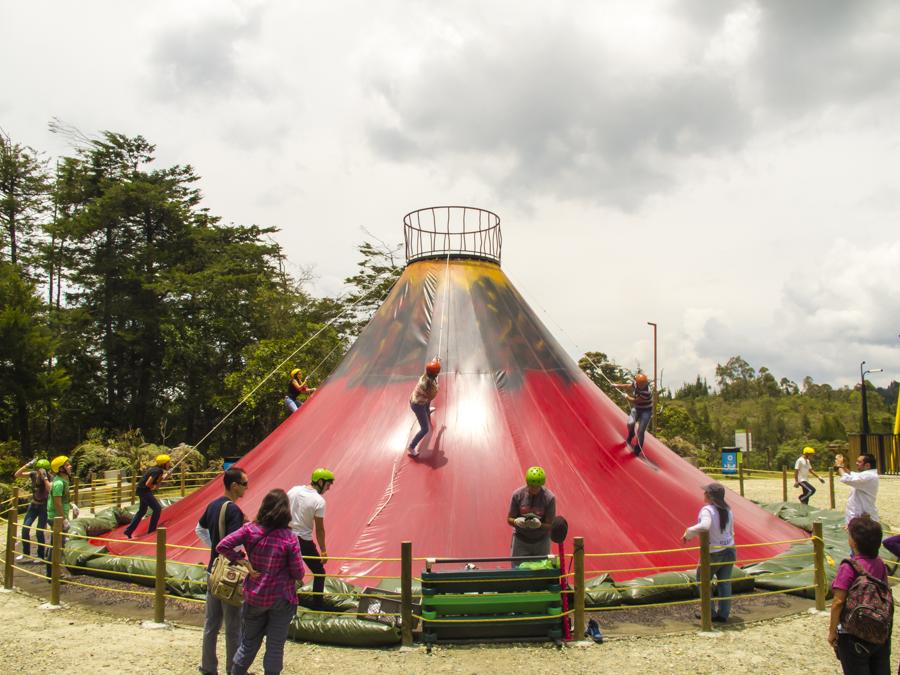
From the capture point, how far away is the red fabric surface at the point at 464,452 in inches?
314

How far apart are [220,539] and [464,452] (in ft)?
14.0

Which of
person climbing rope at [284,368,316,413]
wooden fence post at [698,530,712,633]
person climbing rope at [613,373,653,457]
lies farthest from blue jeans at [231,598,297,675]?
person climbing rope at [284,368,316,413]

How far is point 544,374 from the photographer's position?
1049 cm

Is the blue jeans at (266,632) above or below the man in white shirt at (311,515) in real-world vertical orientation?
below

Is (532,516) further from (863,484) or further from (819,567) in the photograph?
(863,484)

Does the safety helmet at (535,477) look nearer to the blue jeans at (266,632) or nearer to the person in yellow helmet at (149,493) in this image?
the blue jeans at (266,632)

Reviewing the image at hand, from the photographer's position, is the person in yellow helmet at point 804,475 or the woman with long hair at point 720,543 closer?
the woman with long hair at point 720,543

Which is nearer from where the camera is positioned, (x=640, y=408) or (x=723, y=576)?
(x=723, y=576)

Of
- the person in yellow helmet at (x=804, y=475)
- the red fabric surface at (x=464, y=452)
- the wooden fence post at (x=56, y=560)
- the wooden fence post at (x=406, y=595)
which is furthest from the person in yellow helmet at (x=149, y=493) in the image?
the person in yellow helmet at (x=804, y=475)

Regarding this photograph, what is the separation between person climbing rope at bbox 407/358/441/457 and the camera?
8641 millimetres

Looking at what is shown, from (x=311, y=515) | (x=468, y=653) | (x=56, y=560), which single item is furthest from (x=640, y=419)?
(x=56, y=560)

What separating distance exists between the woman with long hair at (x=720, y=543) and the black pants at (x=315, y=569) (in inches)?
148

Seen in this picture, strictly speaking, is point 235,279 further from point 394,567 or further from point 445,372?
point 394,567

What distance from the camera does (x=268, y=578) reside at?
4293mm
